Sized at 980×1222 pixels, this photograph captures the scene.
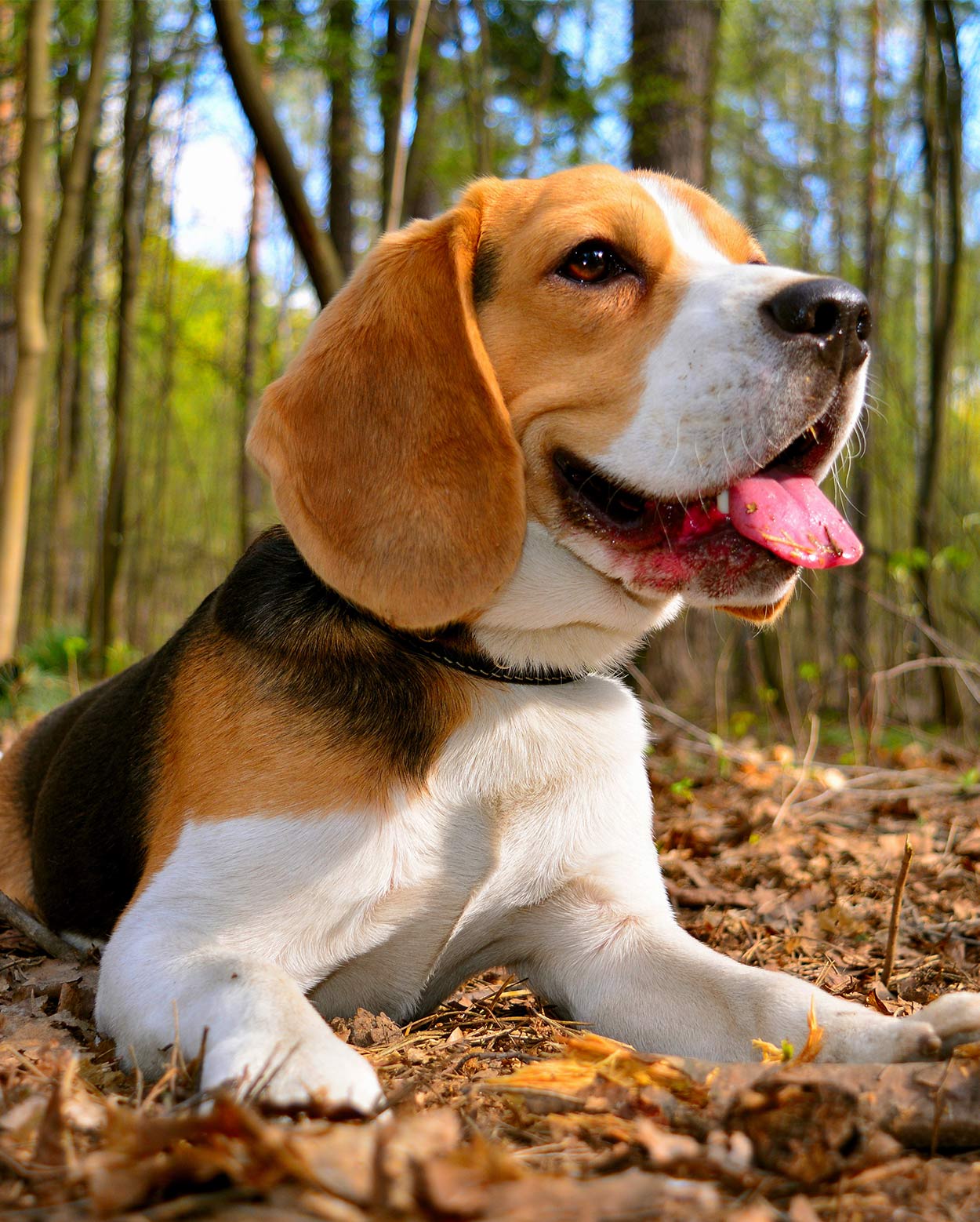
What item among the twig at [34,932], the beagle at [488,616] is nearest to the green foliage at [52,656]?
the twig at [34,932]

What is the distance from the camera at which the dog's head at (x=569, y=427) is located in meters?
2.47

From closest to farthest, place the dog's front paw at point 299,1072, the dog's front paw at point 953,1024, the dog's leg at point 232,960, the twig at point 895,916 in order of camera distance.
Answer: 1. the dog's front paw at point 299,1072
2. the dog's leg at point 232,960
3. the dog's front paw at point 953,1024
4. the twig at point 895,916

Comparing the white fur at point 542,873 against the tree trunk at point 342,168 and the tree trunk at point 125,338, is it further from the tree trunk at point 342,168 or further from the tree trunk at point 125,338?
the tree trunk at point 342,168

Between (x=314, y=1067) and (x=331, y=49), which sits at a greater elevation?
(x=331, y=49)

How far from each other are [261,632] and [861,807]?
142 inches

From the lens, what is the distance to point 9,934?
11.2ft

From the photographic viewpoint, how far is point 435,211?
1250cm

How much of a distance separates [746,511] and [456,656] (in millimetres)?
730

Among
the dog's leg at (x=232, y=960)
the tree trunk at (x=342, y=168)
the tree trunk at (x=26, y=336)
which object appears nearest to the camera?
the dog's leg at (x=232, y=960)

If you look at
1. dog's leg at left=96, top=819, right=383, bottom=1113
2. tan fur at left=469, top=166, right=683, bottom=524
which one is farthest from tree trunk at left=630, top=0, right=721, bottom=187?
dog's leg at left=96, top=819, right=383, bottom=1113

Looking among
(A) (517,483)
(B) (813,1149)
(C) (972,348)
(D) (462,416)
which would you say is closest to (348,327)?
(D) (462,416)

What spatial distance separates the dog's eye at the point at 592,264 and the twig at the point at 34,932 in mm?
2169

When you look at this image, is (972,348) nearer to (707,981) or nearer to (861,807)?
(861,807)

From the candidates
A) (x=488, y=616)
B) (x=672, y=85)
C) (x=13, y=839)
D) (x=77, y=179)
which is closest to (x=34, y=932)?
(x=13, y=839)
